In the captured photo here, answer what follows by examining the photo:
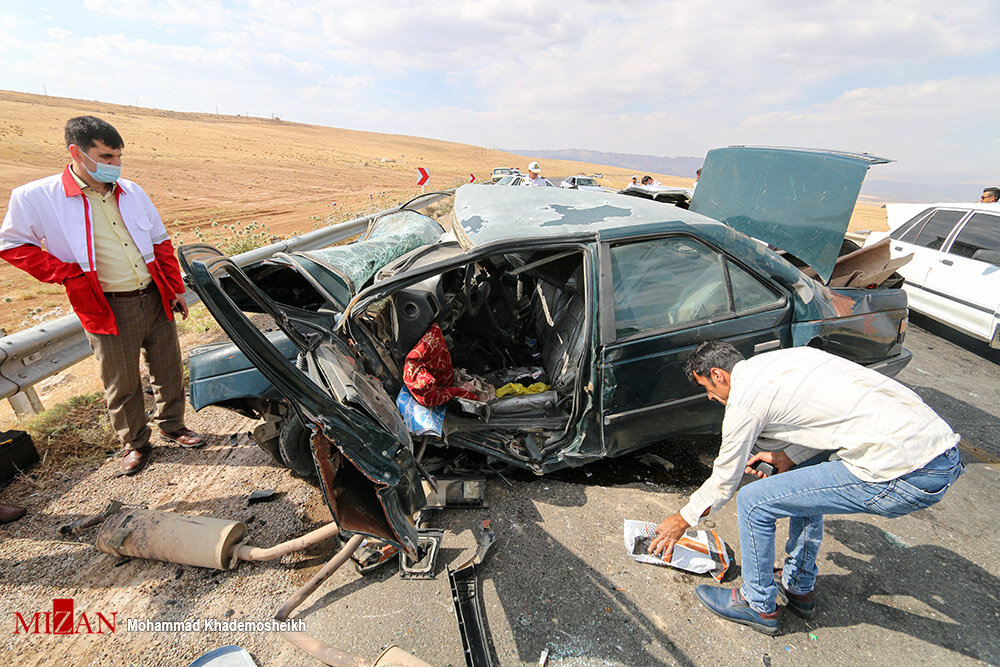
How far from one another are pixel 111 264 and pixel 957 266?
7.83m

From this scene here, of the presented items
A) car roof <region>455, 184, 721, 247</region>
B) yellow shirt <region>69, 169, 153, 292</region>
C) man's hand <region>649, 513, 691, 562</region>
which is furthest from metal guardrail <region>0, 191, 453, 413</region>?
man's hand <region>649, 513, 691, 562</region>

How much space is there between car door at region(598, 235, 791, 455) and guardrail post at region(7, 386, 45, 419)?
3644mm

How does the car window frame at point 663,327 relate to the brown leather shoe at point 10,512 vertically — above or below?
above

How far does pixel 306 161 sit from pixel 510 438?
1230 inches

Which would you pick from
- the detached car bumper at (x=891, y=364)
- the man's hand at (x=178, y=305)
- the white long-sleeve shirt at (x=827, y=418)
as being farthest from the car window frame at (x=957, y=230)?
the man's hand at (x=178, y=305)

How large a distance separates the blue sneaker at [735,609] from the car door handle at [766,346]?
1286 millimetres

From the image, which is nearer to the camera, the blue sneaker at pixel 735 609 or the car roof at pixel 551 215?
the blue sneaker at pixel 735 609

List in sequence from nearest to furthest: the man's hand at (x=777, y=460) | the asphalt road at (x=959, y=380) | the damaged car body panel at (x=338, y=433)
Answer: the damaged car body panel at (x=338, y=433) < the man's hand at (x=777, y=460) < the asphalt road at (x=959, y=380)

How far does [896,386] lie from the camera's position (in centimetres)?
187

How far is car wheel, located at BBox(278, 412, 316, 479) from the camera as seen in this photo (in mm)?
2648

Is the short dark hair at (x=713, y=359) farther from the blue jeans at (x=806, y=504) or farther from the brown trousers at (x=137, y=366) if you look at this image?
the brown trousers at (x=137, y=366)

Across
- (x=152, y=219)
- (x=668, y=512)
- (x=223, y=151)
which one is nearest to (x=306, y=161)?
(x=223, y=151)

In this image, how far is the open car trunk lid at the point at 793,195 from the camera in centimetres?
301

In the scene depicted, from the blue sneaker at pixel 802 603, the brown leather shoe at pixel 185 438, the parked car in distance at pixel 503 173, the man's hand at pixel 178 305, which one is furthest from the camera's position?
the parked car in distance at pixel 503 173
